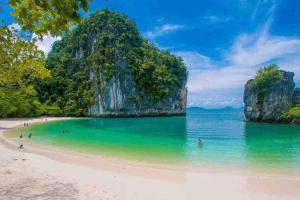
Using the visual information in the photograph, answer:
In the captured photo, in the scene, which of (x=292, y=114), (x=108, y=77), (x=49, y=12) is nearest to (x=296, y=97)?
(x=292, y=114)

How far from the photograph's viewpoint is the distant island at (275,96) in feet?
184

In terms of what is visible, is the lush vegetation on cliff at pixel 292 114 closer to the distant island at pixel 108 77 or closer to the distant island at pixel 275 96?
the distant island at pixel 275 96

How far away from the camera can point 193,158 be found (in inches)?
704

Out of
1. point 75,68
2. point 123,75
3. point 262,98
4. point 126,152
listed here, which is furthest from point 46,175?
point 75,68

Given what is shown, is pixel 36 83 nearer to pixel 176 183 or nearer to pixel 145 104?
pixel 145 104

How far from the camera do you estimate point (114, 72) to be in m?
82.3

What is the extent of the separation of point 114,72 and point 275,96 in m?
→ 43.2

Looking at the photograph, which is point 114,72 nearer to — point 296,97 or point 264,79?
point 264,79

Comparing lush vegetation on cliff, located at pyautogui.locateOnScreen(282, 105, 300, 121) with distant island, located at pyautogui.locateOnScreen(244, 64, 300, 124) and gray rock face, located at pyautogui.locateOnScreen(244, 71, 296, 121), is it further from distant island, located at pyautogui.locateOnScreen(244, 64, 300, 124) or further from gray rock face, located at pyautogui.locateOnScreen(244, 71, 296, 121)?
gray rock face, located at pyautogui.locateOnScreen(244, 71, 296, 121)

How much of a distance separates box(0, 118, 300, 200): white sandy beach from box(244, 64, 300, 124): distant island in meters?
46.9

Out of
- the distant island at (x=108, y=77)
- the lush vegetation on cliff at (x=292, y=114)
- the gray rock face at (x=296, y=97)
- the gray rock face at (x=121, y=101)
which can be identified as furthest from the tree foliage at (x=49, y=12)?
the gray rock face at (x=121, y=101)

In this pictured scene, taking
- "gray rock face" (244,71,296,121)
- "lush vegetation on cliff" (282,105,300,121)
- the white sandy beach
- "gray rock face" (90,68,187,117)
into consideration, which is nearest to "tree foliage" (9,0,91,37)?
the white sandy beach

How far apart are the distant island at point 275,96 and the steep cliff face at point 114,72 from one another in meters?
35.0

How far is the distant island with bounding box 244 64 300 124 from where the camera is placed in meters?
56.2
